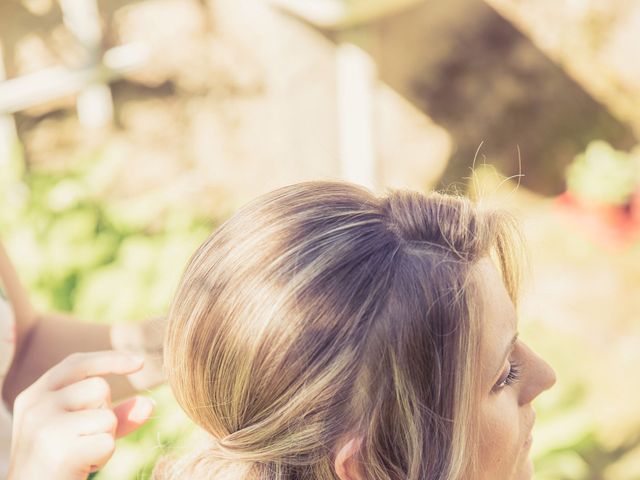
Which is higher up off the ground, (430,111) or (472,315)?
(472,315)

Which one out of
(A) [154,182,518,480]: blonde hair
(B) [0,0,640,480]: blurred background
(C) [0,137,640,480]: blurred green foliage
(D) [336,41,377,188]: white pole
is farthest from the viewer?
(D) [336,41,377,188]: white pole

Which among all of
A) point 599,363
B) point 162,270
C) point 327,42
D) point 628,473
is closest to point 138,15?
point 327,42

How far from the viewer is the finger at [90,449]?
1.12 meters

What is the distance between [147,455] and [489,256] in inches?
61.3

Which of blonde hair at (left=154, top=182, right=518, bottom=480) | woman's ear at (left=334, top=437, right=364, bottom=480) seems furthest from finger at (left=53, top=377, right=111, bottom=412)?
woman's ear at (left=334, top=437, right=364, bottom=480)

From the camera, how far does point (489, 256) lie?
1.29m

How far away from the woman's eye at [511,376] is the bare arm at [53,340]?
646mm

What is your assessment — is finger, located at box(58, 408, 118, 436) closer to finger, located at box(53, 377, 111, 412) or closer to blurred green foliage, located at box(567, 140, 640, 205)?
finger, located at box(53, 377, 111, 412)

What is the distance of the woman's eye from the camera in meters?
1.26

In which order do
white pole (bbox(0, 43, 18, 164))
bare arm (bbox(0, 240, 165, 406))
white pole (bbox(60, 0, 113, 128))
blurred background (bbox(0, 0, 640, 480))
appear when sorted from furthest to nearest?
white pole (bbox(60, 0, 113, 128)) < white pole (bbox(0, 43, 18, 164)) < blurred background (bbox(0, 0, 640, 480)) < bare arm (bbox(0, 240, 165, 406))

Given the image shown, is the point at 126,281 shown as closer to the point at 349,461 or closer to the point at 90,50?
the point at 349,461

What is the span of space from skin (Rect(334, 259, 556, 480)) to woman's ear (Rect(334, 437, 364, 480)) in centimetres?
19

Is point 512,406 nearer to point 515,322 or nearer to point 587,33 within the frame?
point 515,322

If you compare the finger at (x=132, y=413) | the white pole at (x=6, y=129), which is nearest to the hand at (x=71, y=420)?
the finger at (x=132, y=413)
